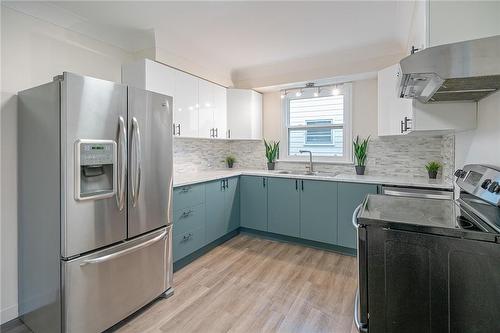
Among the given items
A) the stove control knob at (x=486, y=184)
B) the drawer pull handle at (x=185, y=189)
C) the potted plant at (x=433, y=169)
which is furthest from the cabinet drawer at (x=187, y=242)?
the potted plant at (x=433, y=169)

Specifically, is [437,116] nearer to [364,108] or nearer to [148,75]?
[364,108]

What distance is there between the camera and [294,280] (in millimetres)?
2496

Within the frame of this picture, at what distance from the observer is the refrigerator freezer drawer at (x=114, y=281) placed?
1.61 metres

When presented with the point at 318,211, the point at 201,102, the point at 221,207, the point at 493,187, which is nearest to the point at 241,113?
the point at 201,102

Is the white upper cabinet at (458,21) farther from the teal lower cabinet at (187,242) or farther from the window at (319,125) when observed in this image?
the teal lower cabinet at (187,242)

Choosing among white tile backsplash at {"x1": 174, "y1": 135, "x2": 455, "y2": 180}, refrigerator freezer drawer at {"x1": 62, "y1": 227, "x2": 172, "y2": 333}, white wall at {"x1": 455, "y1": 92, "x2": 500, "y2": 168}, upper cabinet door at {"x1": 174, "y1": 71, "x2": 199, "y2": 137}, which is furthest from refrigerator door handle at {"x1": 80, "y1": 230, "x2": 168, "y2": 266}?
white wall at {"x1": 455, "y1": 92, "x2": 500, "y2": 168}

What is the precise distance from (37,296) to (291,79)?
11.3ft

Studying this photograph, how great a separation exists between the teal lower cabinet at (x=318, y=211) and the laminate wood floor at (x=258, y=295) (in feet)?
0.71

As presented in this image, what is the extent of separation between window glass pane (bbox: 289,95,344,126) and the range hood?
87.5 inches

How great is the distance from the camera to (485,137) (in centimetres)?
166

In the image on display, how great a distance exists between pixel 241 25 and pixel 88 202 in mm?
2057

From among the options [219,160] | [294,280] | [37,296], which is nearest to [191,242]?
[294,280]

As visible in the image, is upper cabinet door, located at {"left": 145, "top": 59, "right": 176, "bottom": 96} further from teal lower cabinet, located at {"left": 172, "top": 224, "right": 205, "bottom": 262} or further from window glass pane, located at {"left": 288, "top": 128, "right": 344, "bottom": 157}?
window glass pane, located at {"left": 288, "top": 128, "right": 344, "bottom": 157}

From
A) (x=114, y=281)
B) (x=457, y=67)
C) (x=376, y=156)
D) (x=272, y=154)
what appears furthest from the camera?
(x=272, y=154)
